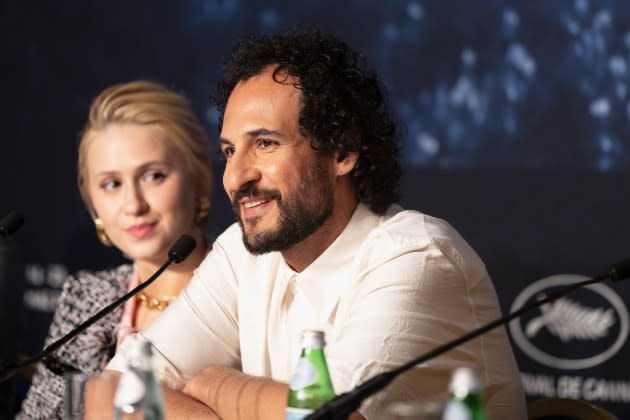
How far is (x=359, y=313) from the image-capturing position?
6.64 ft

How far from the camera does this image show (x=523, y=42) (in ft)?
9.21

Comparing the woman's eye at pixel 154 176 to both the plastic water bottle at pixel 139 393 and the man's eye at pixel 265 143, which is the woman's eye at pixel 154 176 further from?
the plastic water bottle at pixel 139 393

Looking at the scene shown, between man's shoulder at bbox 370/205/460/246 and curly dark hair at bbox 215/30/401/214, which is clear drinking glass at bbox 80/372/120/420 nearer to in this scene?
man's shoulder at bbox 370/205/460/246

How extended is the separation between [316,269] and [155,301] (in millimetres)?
944

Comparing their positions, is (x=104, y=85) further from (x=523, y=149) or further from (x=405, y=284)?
(x=405, y=284)

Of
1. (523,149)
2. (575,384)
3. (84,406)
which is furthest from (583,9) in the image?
(84,406)

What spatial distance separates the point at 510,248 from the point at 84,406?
5.41 feet

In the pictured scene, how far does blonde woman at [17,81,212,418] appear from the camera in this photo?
3.06 m

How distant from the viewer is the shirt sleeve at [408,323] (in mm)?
1920

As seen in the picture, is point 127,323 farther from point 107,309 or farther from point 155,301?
point 107,309

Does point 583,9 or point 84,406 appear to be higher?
point 583,9

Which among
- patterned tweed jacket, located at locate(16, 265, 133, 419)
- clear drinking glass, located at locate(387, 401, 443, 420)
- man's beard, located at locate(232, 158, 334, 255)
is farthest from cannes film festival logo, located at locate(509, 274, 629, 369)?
clear drinking glass, located at locate(387, 401, 443, 420)

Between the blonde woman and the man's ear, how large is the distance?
837 millimetres

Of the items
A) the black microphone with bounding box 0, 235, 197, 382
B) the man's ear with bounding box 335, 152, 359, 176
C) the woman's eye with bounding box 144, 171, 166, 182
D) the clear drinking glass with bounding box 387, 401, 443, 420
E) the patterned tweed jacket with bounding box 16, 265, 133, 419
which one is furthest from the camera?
the woman's eye with bounding box 144, 171, 166, 182
